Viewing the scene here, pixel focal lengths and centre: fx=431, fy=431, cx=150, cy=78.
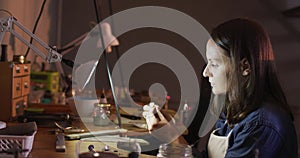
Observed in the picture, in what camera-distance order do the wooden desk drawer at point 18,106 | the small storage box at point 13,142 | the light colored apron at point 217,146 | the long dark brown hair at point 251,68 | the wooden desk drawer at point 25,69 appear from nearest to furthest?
1. the small storage box at point 13,142
2. the long dark brown hair at point 251,68
3. the light colored apron at point 217,146
4. the wooden desk drawer at point 18,106
5. the wooden desk drawer at point 25,69

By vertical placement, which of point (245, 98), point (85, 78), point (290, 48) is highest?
point (290, 48)

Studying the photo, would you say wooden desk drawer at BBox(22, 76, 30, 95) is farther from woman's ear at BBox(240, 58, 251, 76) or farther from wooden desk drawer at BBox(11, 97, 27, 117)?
woman's ear at BBox(240, 58, 251, 76)

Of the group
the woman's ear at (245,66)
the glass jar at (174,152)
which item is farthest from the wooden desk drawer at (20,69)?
the woman's ear at (245,66)

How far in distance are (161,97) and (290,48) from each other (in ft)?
5.87

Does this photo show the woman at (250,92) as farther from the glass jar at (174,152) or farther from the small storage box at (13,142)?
the small storage box at (13,142)

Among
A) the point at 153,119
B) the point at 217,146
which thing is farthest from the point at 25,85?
the point at 217,146

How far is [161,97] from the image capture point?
2469 mm

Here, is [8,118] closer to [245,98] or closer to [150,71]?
[245,98]

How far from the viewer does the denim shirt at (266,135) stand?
1.13 m

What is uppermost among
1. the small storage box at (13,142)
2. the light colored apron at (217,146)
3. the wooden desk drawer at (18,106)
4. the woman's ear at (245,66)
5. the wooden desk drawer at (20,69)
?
the wooden desk drawer at (20,69)

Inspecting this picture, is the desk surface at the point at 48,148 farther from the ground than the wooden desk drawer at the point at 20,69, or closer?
closer

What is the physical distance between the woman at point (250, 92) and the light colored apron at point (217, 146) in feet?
0.03

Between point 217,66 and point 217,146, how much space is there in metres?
0.26

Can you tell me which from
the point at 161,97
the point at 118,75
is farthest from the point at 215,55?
the point at 118,75
